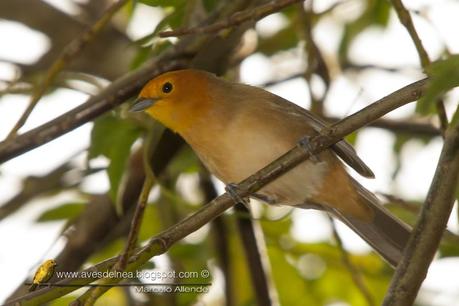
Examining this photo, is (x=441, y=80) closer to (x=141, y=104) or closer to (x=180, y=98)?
(x=141, y=104)

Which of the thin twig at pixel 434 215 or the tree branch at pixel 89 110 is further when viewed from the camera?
the tree branch at pixel 89 110

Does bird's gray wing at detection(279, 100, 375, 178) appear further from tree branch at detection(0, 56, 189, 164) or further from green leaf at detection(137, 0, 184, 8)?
green leaf at detection(137, 0, 184, 8)

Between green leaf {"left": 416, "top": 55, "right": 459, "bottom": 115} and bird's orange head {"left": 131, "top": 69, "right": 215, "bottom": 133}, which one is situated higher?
bird's orange head {"left": 131, "top": 69, "right": 215, "bottom": 133}

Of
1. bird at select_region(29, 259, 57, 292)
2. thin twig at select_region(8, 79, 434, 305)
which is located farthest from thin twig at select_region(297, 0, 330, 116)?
bird at select_region(29, 259, 57, 292)

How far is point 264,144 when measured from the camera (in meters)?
4.89

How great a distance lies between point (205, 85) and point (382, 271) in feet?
5.59

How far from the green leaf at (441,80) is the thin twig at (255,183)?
506mm

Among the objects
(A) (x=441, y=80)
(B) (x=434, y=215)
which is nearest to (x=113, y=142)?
(B) (x=434, y=215)

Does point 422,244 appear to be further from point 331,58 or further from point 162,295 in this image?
point 331,58

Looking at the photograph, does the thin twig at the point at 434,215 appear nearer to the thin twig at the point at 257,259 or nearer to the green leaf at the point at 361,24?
the thin twig at the point at 257,259

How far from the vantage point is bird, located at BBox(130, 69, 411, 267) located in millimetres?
4914

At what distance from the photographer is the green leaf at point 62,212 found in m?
5.65

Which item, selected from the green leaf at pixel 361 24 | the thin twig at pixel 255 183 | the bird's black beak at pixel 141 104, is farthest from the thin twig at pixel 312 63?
the thin twig at pixel 255 183

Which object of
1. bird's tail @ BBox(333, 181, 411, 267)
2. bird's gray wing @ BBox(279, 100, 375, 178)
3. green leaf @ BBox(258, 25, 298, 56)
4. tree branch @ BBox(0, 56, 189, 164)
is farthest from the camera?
green leaf @ BBox(258, 25, 298, 56)
